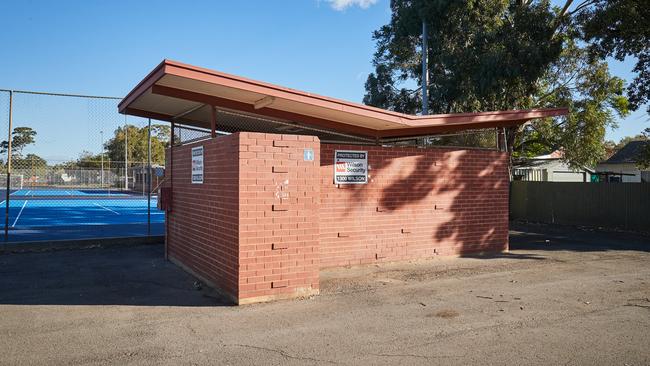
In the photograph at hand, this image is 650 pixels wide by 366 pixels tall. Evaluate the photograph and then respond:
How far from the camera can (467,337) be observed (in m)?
5.44

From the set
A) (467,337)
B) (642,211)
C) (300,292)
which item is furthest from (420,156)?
(642,211)

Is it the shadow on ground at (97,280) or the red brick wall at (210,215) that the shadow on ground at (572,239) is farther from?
the shadow on ground at (97,280)

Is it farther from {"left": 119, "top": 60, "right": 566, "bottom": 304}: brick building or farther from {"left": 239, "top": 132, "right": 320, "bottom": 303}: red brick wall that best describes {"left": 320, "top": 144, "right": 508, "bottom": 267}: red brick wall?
{"left": 239, "top": 132, "right": 320, "bottom": 303}: red brick wall

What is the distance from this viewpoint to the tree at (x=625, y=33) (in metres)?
14.8

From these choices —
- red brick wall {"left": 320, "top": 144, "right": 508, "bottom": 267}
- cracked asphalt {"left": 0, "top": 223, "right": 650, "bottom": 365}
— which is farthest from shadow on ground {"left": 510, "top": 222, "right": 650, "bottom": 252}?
cracked asphalt {"left": 0, "top": 223, "right": 650, "bottom": 365}

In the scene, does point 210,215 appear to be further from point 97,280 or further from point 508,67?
point 508,67

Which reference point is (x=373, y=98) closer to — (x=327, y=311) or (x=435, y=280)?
(x=435, y=280)

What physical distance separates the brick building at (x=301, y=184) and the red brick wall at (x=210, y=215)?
0.09 feet

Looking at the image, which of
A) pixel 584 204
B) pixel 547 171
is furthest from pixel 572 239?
pixel 547 171

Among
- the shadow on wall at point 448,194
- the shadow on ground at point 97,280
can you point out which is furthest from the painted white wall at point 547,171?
the shadow on ground at point 97,280

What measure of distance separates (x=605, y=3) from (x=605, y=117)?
4925 mm

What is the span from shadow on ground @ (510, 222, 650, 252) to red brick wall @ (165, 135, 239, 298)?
25.4 ft

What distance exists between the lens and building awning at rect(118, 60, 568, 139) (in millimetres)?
6930

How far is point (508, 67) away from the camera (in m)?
16.8
